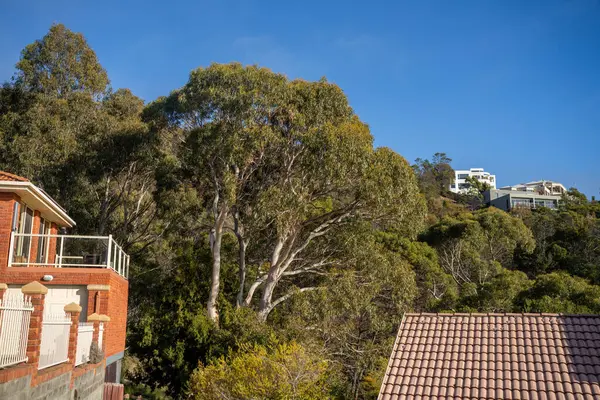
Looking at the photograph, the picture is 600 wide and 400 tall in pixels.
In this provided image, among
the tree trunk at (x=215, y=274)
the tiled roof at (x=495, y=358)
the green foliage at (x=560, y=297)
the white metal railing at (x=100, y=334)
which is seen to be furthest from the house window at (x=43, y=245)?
the green foliage at (x=560, y=297)

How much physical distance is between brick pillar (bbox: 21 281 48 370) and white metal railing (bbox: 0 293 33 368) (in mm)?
59

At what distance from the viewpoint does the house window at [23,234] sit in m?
15.8

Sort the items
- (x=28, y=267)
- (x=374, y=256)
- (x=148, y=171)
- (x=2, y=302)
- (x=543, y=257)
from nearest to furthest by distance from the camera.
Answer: (x=2, y=302) → (x=28, y=267) → (x=374, y=256) → (x=148, y=171) → (x=543, y=257)

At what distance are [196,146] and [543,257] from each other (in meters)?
32.8

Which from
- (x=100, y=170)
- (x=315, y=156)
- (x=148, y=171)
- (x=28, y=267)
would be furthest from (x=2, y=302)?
(x=148, y=171)

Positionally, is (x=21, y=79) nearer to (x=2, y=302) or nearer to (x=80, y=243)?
(x=80, y=243)

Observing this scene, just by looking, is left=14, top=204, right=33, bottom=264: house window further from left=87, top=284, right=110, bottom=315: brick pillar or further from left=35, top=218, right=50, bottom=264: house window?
left=87, top=284, right=110, bottom=315: brick pillar

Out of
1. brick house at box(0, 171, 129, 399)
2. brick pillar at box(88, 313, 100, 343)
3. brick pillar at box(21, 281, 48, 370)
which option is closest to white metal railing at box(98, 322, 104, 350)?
brick house at box(0, 171, 129, 399)

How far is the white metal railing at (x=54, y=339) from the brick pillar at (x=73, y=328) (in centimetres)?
6

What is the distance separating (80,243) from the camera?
91.1ft

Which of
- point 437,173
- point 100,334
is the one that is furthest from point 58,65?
point 437,173

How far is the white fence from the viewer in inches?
441

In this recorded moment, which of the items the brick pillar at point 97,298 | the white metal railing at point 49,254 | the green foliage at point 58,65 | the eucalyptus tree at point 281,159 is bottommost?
the brick pillar at point 97,298

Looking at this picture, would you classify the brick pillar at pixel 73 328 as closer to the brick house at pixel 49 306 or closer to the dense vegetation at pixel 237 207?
the brick house at pixel 49 306
